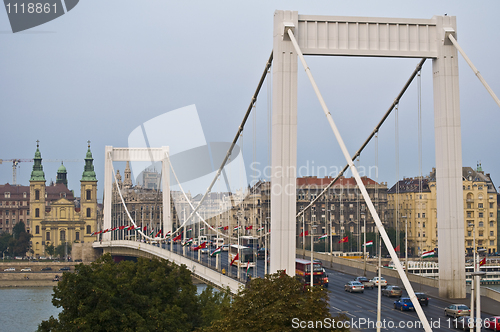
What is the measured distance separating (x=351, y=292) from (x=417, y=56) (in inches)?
686

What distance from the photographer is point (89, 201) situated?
134m

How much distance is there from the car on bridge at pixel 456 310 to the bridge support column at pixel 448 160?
0.51m

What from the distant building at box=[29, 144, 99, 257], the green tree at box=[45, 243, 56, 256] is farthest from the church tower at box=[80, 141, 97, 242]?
the green tree at box=[45, 243, 56, 256]

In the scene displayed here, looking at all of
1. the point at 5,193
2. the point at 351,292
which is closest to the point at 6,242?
the point at 5,193

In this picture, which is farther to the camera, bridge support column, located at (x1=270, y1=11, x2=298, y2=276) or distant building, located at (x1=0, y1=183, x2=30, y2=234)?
distant building, located at (x1=0, y1=183, x2=30, y2=234)

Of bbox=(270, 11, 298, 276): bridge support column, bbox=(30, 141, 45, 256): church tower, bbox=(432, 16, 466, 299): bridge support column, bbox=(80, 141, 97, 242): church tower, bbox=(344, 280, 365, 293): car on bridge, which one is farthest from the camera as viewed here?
bbox=(80, 141, 97, 242): church tower

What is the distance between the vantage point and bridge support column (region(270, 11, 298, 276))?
1873cm

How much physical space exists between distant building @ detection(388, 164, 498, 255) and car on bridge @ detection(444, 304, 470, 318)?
6883 centimetres

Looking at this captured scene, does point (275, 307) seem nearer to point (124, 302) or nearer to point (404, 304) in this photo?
point (124, 302)

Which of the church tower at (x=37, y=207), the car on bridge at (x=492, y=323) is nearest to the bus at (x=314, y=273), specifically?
the car on bridge at (x=492, y=323)

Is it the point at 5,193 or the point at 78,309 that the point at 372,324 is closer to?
the point at 78,309

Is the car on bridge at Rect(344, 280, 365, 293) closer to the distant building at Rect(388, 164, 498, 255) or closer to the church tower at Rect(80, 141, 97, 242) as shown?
the distant building at Rect(388, 164, 498, 255)

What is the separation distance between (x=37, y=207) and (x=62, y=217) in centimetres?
690

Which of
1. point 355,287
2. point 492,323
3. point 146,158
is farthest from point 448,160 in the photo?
point 146,158
